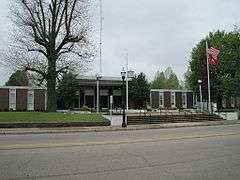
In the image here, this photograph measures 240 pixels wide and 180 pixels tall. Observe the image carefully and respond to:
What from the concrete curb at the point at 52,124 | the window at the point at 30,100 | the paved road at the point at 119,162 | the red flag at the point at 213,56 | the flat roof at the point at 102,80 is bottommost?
the paved road at the point at 119,162

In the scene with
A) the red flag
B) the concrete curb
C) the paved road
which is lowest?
the paved road

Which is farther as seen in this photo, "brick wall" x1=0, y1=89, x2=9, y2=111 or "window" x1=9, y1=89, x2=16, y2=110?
"window" x1=9, y1=89, x2=16, y2=110

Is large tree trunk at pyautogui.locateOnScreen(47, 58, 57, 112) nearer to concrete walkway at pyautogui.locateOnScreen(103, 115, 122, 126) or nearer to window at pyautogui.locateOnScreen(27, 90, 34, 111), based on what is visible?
concrete walkway at pyautogui.locateOnScreen(103, 115, 122, 126)

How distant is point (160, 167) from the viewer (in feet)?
36.0

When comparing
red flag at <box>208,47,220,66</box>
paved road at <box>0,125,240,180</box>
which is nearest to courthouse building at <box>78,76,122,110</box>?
red flag at <box>208,47,220,66</box>

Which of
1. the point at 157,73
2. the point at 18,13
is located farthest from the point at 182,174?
the point at 157,73

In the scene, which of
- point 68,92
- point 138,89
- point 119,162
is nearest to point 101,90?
point 138,89

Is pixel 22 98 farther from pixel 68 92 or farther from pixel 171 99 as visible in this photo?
pixel 171 99

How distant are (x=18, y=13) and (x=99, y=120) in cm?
1566

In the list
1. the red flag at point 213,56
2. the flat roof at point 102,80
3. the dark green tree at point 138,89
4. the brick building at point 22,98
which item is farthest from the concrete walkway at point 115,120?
the dark green tree at point 138,89

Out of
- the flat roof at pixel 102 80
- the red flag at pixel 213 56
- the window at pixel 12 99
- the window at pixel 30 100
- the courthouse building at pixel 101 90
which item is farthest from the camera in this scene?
the courthouse building at pixel 101 90

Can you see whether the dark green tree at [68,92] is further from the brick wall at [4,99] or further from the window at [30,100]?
the brick wall at [4,99]

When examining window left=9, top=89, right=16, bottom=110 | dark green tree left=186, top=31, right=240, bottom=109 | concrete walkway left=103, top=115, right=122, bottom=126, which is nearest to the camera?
concrete walkway left=103, top=115, right=122, bottom=126

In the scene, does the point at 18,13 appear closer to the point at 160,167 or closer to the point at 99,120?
the point at 99,120
